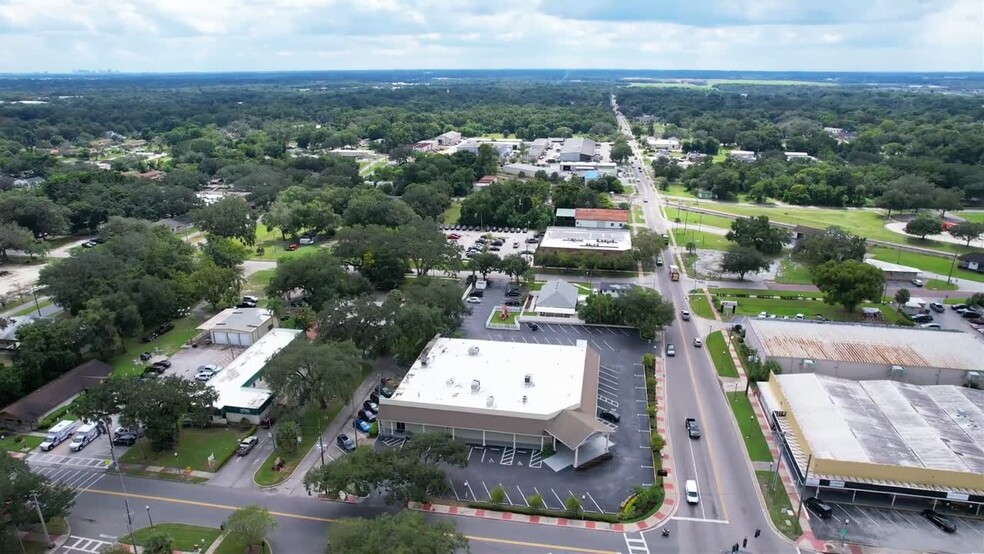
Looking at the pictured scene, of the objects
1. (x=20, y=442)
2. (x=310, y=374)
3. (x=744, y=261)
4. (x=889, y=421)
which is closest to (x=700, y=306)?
(x=744, y=261)

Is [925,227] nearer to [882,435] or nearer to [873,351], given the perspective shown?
[873,351]

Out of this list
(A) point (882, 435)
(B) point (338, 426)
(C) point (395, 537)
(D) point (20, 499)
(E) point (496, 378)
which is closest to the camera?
(C) point (395, 537)

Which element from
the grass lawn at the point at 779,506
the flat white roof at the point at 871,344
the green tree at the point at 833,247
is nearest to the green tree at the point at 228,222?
the flat white roof at the point at 871,344

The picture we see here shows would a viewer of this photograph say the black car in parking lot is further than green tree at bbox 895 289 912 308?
No

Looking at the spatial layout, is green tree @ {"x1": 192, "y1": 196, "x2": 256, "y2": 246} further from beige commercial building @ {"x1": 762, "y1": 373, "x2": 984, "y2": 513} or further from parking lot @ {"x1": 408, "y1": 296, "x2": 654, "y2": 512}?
beige commercial building @ {"x1": 762, "y1": 373, "x2": 984, "y2": 513}

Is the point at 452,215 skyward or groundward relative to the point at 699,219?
groundward

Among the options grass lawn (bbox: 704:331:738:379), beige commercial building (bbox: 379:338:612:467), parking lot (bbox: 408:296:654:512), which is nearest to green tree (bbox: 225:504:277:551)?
parking lot (bbox: 408:296:654:512)

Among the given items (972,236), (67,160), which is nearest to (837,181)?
(972,236)
